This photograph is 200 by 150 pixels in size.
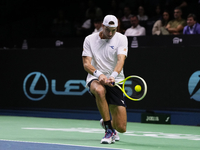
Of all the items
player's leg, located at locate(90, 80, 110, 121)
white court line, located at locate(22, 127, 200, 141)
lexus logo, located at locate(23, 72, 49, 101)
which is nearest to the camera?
player's leg, located at locate(90, 80, 110, 121)

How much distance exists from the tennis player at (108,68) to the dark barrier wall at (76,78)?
3.32 m

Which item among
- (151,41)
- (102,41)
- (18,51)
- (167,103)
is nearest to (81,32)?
(18,51)

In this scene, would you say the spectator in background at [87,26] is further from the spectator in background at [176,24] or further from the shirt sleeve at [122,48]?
the shirt sleeve at [122,48]

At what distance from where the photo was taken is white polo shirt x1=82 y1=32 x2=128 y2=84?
6109mm

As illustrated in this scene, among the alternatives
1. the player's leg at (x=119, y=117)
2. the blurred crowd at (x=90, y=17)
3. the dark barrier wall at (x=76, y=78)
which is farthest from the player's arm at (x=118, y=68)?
the blurred crowd at (x=90, y=17)

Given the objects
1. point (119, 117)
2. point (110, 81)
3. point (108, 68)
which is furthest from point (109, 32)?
point (119, 117)

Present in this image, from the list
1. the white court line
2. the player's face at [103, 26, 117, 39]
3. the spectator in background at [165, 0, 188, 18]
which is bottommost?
the white court line

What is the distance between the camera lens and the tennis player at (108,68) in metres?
5.89

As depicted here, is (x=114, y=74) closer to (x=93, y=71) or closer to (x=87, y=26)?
(x=93, y=71)

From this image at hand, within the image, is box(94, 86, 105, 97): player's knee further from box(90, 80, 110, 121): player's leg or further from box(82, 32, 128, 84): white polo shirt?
box(82, 32, 128, 84): white polo shirt

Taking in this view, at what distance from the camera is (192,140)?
650cm

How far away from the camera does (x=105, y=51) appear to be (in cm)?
612

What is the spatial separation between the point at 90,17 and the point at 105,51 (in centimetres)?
678

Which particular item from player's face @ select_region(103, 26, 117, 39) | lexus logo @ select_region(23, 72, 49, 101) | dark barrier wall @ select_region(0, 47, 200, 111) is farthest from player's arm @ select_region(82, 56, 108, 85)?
lexus logo @ select_region(23, 72, 49, 101)
